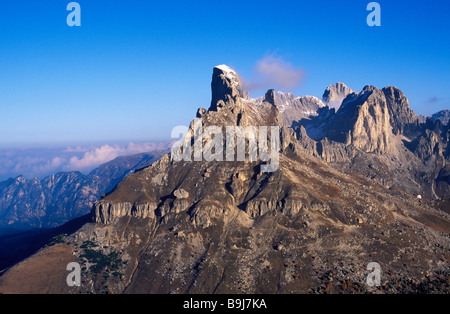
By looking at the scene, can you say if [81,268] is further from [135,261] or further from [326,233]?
[326,233]

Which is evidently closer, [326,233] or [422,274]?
[422,274]

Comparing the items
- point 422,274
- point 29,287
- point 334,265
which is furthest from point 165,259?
point 422,274
